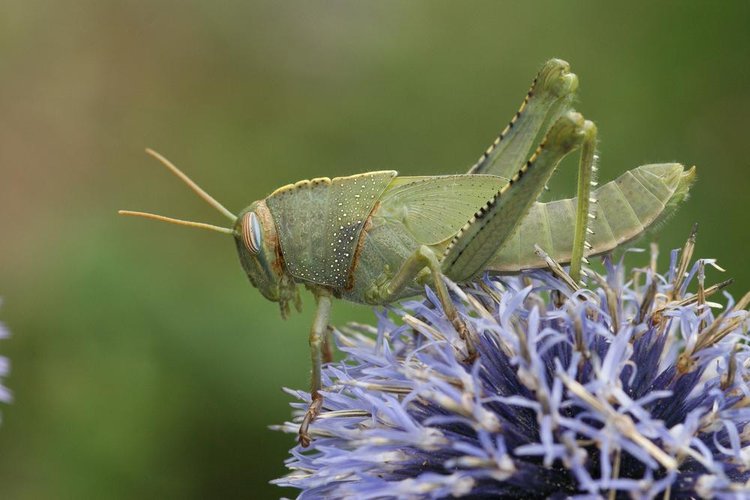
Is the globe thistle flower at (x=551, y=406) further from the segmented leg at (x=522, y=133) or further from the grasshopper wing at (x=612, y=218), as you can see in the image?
the segmented leg at (x=522, y=133)

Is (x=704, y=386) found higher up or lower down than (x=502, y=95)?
lower down

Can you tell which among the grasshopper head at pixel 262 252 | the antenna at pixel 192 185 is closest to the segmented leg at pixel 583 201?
the grasshopper head at pixel 262 252

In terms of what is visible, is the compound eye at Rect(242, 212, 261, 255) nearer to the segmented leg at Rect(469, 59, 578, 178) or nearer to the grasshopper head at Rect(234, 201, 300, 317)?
the grasshopper head at Rect(234, 201, 300, 317)

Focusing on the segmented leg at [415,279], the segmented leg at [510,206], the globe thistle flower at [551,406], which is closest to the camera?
the globe thistle flower at [551,406]

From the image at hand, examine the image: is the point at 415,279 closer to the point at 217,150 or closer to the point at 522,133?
the point at 522,133

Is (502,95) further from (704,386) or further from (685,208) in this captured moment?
(704,386)

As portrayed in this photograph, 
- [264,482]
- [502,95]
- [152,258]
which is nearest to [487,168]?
[264,482]

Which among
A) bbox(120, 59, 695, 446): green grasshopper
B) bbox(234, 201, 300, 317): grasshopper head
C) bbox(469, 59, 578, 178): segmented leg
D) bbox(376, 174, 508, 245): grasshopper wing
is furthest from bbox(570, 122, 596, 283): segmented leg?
bbox(234, 201, 300, 317): grasshopper head
